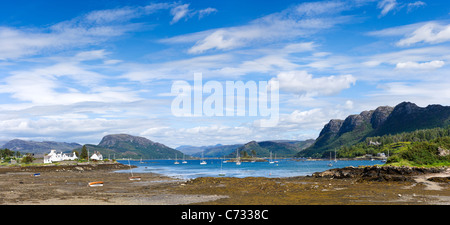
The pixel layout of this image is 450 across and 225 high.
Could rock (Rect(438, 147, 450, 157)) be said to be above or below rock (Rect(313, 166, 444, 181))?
above

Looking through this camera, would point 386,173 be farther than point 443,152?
No

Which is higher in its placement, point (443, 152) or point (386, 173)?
point (443, 152)

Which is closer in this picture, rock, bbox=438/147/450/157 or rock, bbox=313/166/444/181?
rock, bbox=313/166/444/181

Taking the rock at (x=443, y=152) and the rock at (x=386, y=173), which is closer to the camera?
the rock at (x=386, y=173)

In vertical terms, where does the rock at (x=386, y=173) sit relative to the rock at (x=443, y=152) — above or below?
below

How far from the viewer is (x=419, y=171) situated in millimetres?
64312
